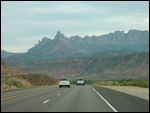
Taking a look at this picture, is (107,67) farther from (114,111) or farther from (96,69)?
(114,111)

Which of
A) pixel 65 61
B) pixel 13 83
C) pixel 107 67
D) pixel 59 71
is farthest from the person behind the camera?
pixel 65 61

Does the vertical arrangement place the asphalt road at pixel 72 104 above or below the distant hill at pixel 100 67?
below

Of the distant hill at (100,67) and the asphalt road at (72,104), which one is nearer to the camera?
the asphalt road at (72,104)

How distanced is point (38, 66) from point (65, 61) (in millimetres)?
17273

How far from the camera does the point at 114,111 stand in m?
12.8

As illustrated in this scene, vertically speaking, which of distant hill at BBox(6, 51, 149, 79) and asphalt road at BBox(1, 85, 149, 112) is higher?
distant hill at BBox(6, 51, 149, 79)

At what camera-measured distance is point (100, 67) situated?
148m

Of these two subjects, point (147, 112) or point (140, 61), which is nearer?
point (147, 112)

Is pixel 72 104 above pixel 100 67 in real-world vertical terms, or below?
below

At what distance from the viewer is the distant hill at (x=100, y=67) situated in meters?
128

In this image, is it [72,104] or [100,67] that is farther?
[100,67]

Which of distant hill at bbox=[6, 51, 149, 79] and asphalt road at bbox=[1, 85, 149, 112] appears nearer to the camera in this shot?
asphalt road at bbox=[1, 85, 149, 112]

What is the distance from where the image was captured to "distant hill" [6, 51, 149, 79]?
127938 mm

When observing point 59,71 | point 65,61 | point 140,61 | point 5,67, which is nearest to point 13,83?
point 5,67
